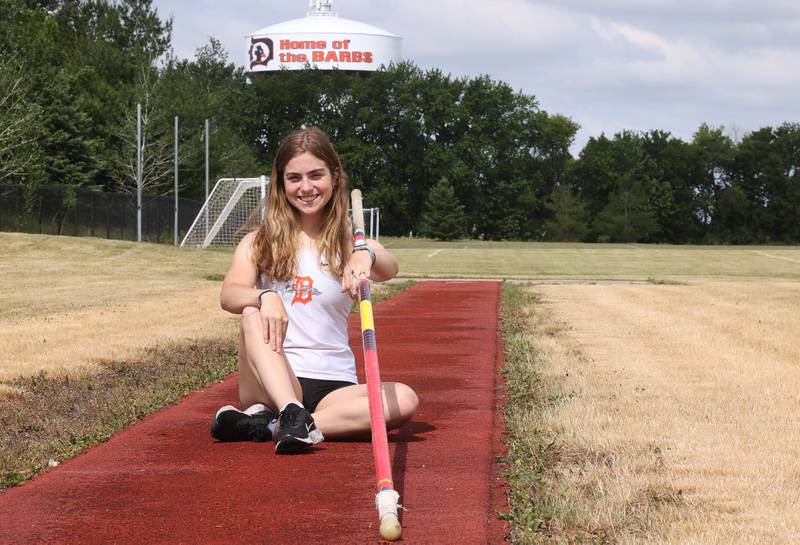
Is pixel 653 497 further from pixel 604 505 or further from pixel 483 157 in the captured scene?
pixel 483 157

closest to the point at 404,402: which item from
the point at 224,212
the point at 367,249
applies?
the point at 367,249

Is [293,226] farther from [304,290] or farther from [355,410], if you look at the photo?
[355,410]

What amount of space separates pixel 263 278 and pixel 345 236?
1.62 ft

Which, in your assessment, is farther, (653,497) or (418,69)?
(418,69)

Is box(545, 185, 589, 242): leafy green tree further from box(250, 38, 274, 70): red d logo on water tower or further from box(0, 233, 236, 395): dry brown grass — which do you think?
box(0, 233, 236, 395): dry brown grass

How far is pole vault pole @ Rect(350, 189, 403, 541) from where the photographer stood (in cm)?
469

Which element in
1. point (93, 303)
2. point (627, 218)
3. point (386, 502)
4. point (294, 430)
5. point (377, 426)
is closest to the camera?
point (386, 502)

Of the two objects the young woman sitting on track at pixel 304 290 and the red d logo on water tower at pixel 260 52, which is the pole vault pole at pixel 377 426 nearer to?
the young woman sitting on track at pixel 304 290

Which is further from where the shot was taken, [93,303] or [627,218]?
[627,218]

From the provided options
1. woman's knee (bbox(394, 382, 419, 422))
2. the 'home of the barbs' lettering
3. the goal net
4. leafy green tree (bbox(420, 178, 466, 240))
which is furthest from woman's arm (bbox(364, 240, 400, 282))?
the 'home of the barbs' lettering

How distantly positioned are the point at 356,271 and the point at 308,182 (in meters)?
0.65

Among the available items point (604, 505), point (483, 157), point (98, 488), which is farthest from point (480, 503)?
point (483, 157)

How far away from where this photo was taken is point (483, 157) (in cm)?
8950

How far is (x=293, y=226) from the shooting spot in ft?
22.0
